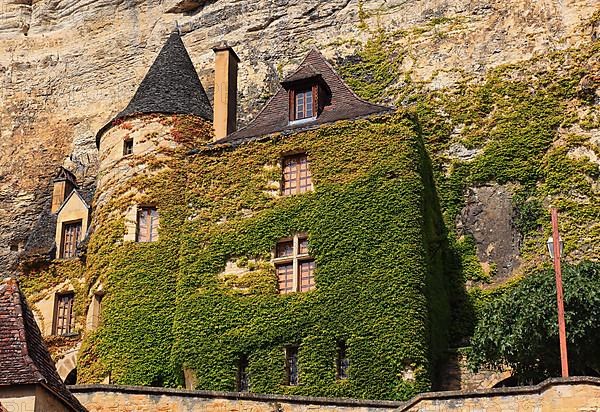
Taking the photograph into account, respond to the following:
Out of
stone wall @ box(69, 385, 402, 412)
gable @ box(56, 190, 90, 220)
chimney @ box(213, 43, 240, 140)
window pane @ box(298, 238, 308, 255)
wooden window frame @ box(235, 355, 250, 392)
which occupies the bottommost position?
stone wall @ box(69, 385, 402, 412)

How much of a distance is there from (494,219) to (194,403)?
12.4 meters

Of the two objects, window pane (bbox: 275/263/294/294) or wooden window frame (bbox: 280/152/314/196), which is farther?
wooden window frame (bbox: 280/152/314/196)

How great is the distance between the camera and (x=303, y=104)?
1125 inches

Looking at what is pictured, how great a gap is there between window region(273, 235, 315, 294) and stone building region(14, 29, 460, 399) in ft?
0.11

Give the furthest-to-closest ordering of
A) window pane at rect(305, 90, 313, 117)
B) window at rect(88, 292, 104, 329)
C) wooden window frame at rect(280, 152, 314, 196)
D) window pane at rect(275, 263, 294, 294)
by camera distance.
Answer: window at rect(88, 292, 104, 329)
window pane at rect(305, 90, 313, 117)
wooden window frame at rect(280, 152, 314, 196)
window pane at rect(275, 263, 294, 294)

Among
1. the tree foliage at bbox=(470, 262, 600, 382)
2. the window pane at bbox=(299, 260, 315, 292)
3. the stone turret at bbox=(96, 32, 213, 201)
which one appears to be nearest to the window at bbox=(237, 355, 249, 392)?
the window pane at bbox=(299, 260, 315, 292)

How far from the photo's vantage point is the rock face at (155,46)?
35.1m

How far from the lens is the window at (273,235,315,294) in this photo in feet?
84.2

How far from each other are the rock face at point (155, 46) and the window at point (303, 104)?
24.2ft

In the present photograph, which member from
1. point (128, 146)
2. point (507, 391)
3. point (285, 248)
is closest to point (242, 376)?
point (285, 248)

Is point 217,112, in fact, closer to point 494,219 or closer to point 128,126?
point 128,126

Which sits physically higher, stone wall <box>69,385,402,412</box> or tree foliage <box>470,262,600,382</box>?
tree foliage <box>470,262,600,382</box>

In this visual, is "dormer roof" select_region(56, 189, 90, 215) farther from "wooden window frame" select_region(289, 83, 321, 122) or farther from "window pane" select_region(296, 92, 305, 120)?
"window pane" select_region(296, 92, 305, 120)

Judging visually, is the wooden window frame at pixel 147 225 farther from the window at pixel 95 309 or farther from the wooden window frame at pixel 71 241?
the wooden window frame at pixel 71 241
